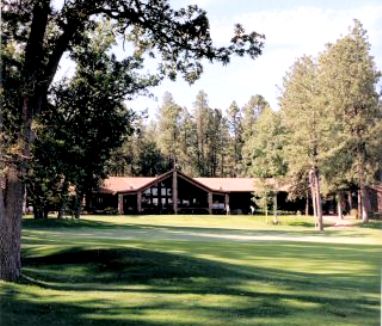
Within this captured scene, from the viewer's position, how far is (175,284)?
13.7 meters

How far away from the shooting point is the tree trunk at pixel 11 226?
42.9 feet

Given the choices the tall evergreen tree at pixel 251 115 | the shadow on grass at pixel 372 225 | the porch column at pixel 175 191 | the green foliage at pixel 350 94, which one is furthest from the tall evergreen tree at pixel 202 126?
the shadow on grass at pixel 372 225

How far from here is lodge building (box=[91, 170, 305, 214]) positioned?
68.5 meters

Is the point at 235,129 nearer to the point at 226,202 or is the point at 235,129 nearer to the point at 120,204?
the point at 226,202

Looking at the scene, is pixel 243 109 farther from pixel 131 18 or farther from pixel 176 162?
pixel 131 18

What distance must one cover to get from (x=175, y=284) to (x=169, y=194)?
5682 centimetres

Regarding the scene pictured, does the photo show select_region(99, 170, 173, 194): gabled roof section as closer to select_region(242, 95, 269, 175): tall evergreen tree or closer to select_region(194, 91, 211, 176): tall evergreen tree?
select_region(194, 91, 211, 176): tall evergreen tree

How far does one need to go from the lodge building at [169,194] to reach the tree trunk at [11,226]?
175ft

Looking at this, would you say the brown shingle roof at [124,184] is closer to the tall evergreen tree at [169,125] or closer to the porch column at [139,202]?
the porch column at [139,202]

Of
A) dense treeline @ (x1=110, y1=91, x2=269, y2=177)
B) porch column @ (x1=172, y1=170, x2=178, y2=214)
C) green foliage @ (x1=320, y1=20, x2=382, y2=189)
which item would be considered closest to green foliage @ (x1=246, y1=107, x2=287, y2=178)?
dense treeline @ (x1=110, y1=91, x2=269, y2=177)

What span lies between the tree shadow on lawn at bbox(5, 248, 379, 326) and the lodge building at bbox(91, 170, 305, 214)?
4982 cm

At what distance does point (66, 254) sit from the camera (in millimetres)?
18531

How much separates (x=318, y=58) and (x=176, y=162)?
27040 mm

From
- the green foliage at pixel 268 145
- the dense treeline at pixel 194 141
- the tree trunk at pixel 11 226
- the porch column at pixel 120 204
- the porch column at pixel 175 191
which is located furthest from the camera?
the porch column at pixel 175 191
